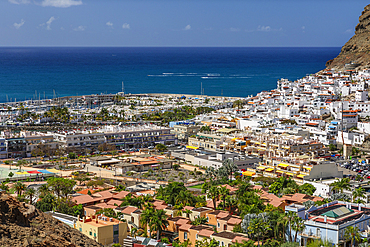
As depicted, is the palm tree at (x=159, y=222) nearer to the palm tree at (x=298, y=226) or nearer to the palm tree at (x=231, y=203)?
the palm tree at (x=231, y=203)

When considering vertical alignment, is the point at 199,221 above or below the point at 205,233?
below

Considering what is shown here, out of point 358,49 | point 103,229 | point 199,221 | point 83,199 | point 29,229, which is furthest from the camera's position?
point 358,49

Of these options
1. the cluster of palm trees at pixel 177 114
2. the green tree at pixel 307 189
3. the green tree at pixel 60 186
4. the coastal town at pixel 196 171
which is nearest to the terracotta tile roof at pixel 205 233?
the coastal town at pixel 196 171

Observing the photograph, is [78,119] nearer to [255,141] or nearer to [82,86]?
[255,141]

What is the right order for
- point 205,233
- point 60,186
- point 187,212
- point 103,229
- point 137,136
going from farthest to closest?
point 137,136, point 60,186, point 187,212, point 205,233, point 103,229

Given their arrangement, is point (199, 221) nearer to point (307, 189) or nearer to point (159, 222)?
point (159, 222)

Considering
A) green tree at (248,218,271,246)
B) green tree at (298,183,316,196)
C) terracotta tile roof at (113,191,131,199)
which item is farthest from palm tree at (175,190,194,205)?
green tree at (298,183,316,196)

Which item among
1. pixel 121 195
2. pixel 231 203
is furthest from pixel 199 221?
pixel 121 195
